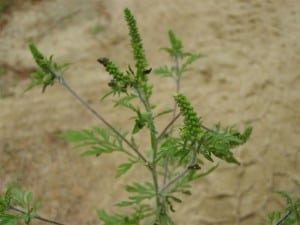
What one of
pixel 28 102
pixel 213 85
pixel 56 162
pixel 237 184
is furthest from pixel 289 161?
pixel 28 102

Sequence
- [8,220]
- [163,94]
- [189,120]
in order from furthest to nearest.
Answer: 1. [163,94]
2. [8,220]
3. [189,120]

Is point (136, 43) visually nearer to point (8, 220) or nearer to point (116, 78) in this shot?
point (116, 78)

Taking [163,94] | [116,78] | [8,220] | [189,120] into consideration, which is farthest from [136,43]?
[163,94]

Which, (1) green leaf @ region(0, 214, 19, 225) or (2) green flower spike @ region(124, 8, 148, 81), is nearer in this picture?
(2) green flower spike @ region(124, 8, 148, 81)

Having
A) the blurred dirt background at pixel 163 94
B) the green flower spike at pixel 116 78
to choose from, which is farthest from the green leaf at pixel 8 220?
the blurred dirt background at pixel 163 94

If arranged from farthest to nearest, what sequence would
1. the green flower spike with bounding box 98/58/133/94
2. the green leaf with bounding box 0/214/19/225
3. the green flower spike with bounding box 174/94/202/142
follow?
the green leaf with bounding box 0/214/19/225, the green flower spike with bounding box 98/58/133/94, the green flower spike with bounding box 174/94/202/142

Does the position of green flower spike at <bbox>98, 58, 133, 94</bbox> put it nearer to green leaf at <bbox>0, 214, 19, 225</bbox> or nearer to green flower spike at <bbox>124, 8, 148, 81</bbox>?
green flower spike at <bbox>124, 8, 148, 81</bbox>

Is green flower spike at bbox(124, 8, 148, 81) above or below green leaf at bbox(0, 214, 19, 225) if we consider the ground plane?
above

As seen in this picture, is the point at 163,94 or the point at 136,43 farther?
the point at 163,94

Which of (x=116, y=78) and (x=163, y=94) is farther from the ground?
(x=163, y=94)

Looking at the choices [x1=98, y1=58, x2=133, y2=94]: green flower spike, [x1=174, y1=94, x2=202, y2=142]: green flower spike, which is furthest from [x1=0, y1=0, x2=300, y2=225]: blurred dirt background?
[x1=174, y1=94, x2=202, y2=142]: green flower spike
